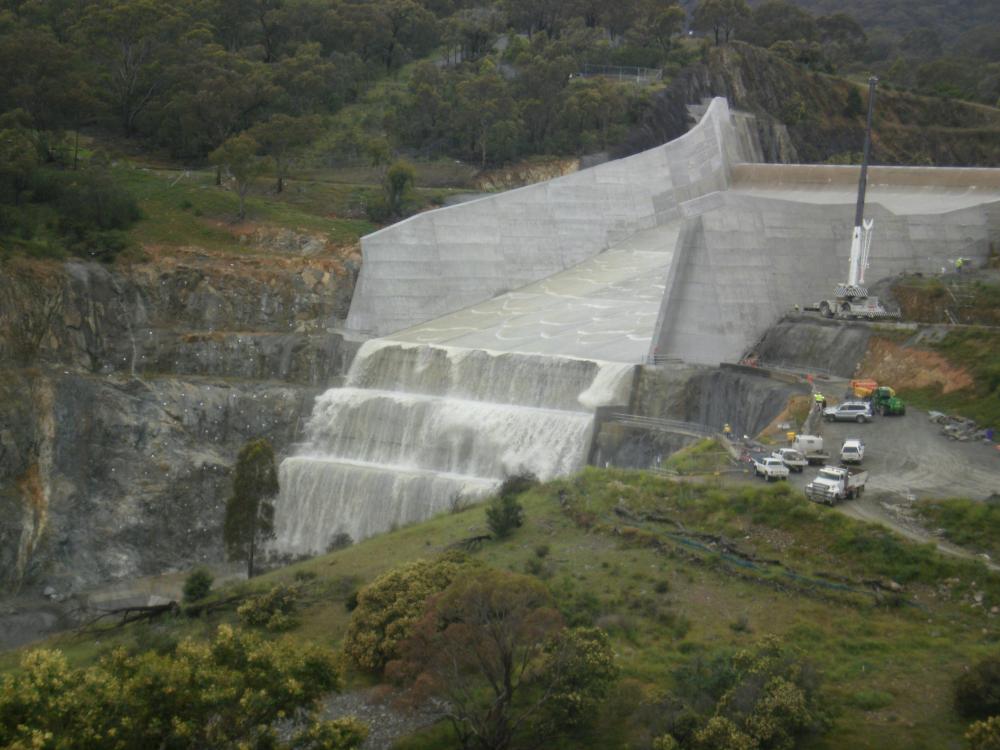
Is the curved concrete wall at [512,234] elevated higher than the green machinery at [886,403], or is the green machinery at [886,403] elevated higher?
the curved concrete wall at [512,234]

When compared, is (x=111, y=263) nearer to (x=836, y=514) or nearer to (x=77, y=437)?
(x=77, y=437)

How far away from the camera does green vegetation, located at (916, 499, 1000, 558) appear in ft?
62.1

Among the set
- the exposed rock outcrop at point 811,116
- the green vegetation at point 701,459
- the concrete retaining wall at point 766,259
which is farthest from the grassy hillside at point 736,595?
the exposed rock outcrop at point 811,116

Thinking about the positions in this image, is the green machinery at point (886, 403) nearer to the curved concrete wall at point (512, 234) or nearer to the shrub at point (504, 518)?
the shrub at point (504, 518)

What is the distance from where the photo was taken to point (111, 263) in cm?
3775

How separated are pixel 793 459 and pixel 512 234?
21.2 m

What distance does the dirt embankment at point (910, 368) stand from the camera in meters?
27.9

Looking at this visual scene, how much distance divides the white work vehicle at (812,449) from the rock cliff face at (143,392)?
16719mm

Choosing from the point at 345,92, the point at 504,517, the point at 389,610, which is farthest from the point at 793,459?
the point at 345,92

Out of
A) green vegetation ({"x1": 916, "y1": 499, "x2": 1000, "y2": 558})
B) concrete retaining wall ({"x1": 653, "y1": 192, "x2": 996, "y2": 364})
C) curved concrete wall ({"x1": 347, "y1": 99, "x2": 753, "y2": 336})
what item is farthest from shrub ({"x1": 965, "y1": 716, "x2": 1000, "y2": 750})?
curved concrete wall ({"x1": 347, "y1": 99, "x2": 753, "y2": 336})

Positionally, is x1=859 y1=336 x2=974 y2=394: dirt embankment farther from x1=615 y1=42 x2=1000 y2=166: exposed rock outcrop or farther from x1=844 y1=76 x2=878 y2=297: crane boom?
x1=615 y1=42 x2=1000 y2=166: exposed rock outcrop

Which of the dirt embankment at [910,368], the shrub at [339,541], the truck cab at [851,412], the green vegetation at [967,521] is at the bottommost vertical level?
the shrub at [339,541]

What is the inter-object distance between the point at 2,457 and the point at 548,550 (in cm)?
1720

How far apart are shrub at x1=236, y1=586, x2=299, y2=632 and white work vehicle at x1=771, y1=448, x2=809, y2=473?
982 cm
